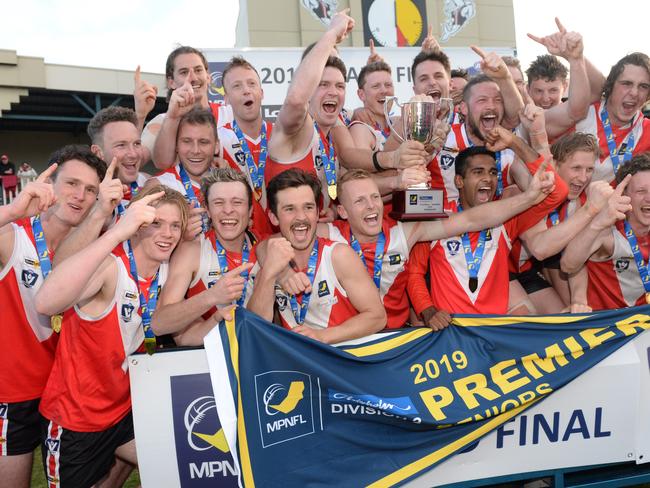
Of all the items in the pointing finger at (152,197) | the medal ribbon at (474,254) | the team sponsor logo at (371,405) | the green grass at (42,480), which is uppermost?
the pointing finger at (152,197)

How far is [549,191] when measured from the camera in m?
3.49

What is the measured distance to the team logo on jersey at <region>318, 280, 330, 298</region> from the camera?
3.25 meters

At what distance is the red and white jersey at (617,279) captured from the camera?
357cm

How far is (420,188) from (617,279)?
1514 mm

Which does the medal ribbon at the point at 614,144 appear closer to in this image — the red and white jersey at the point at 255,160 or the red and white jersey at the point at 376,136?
the red and white jersey at the point at 376,136

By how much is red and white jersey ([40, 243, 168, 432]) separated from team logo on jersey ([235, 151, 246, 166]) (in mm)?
1585

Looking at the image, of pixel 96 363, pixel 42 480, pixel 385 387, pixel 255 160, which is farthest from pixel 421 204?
pixel 42 480

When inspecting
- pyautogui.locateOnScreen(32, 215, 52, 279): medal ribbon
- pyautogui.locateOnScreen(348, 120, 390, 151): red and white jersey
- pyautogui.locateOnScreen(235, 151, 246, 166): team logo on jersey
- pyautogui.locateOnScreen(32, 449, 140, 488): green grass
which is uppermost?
pyautogui.locateOnScreen(348, 120, 390, 151): red and white jersey

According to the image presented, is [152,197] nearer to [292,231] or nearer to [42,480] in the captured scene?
[292,231]

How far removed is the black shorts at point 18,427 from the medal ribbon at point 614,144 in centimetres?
433

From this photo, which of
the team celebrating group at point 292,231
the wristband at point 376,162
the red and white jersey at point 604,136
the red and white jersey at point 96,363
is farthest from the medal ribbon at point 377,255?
the red and white jersey at point 604,136

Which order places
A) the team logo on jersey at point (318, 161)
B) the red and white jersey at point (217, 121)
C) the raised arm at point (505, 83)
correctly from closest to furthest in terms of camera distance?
the raised arm at point (505, 83) < the team logo on jersey at point (318, 161) < the red and white jersey at point (217, 121)

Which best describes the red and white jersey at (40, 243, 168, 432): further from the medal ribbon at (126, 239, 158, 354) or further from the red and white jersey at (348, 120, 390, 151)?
the red and white jersey at (348, 120, 390, 151)

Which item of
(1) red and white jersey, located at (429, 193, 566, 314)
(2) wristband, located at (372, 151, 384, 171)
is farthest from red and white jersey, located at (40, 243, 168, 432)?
(1) red and white jersey, located at (429, 193, 566, 314)
